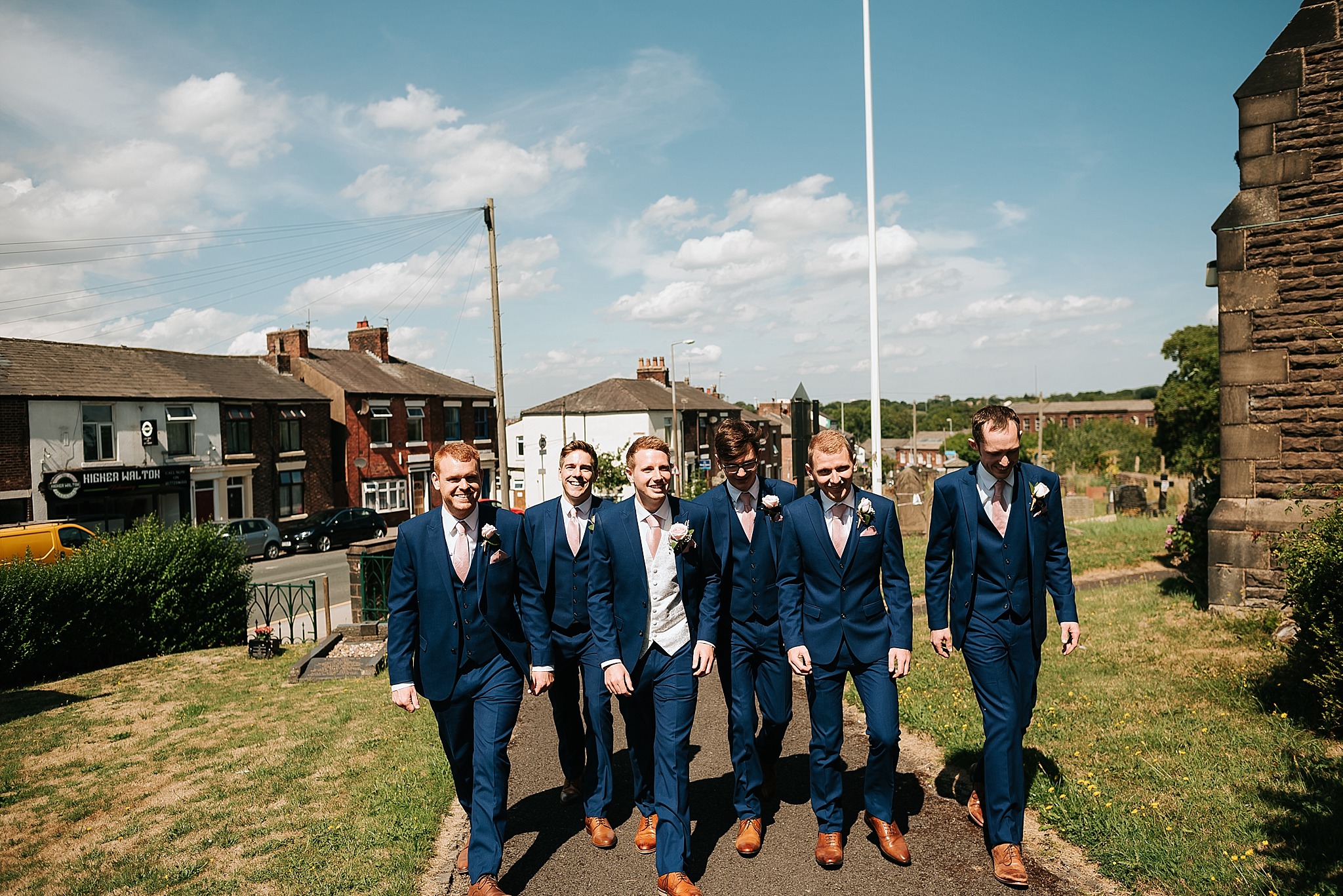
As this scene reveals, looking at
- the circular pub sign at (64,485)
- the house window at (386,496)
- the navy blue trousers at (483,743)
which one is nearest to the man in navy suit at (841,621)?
the navy blue trousers at (483,743)

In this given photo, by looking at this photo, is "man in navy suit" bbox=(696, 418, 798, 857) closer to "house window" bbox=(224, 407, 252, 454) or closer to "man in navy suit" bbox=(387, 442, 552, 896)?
"man in navy suit" bbox=(387, 442, 552, 896)

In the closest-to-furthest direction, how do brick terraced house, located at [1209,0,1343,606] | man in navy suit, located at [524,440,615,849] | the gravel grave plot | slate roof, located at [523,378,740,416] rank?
man in navy suit, located at [524,440,615,849]
brick terraced house, located at [1209,0,1343,606]
the gravel grave plot
slate roof, located at [523,378,740,416]

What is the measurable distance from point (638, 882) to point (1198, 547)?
10.6 meters

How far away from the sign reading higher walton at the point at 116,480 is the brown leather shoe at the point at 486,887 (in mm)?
29959

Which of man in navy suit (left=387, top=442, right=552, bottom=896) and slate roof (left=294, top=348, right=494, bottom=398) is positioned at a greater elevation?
slate roof (left=294, top=348, right=494, bottom=398)

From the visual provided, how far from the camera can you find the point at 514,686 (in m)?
4.39

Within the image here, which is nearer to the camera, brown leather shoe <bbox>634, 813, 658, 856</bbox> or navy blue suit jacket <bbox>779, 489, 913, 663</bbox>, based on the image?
navy blue suit jacket <bbox>779, 489, 913, 663</bbox>

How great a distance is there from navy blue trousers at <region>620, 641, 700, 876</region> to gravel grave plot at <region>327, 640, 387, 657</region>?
6700 mm

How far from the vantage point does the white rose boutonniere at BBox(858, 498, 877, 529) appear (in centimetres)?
454

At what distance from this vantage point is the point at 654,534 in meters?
4.60

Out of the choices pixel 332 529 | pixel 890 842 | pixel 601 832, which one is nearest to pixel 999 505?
pixel 890 842

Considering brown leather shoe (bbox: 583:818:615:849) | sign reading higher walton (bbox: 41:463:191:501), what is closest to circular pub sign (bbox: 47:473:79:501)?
sign reading higher walton (bbox: 41:463:191:501)

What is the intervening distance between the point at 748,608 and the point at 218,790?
426 cm

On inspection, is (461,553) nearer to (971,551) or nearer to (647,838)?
(647,838)
